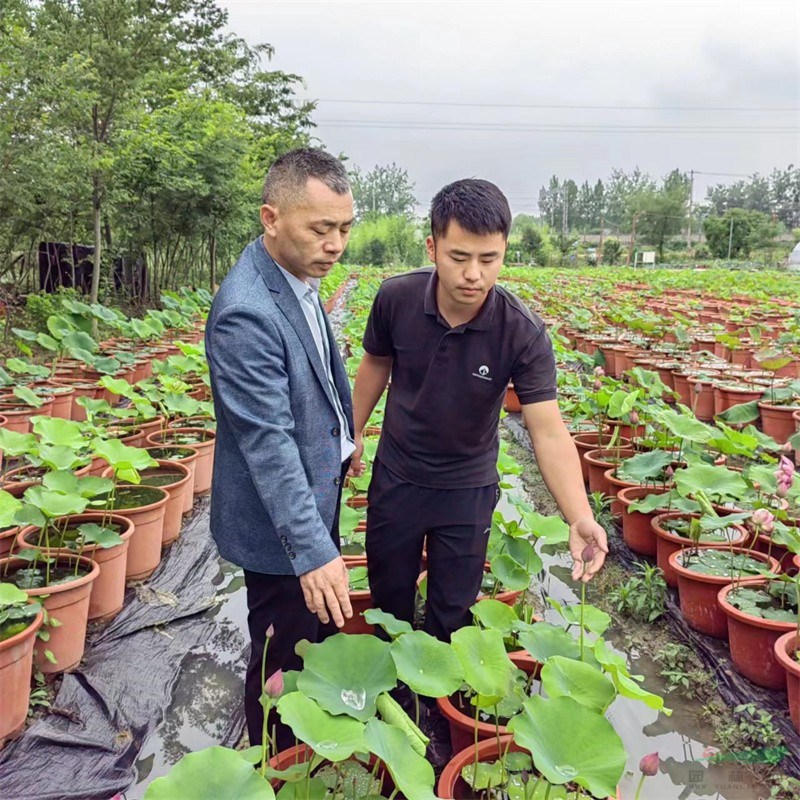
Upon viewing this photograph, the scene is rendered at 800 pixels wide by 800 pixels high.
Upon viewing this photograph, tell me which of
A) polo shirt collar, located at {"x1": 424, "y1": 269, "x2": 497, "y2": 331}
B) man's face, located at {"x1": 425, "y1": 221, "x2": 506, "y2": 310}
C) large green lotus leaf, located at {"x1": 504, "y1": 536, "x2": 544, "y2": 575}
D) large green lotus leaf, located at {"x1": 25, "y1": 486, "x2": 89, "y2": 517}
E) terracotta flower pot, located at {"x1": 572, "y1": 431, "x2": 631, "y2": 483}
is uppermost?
man's face, located at {"x1": 425, "y1": 221, "x2": 506, "y2": 310}

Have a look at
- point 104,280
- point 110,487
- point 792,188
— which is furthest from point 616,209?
point 110,487

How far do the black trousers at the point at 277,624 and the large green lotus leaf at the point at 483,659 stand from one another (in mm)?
374

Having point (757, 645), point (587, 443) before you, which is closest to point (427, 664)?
point (757, 645)

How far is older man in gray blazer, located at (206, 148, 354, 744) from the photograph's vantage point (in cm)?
147

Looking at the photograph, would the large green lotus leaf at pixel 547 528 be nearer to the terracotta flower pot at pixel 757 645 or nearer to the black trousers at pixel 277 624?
the terracotta flower pot at pixel 757 645

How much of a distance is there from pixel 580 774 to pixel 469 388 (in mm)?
917

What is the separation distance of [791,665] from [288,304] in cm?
172

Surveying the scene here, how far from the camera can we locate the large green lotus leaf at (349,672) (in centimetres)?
150

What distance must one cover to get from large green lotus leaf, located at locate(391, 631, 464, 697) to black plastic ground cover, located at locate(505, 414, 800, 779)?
112 centimetres

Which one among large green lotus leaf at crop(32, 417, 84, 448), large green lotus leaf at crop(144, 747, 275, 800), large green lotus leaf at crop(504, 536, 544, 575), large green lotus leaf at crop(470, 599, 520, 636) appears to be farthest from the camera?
large green lotus leaf at crop(32, 417, 84, 448)

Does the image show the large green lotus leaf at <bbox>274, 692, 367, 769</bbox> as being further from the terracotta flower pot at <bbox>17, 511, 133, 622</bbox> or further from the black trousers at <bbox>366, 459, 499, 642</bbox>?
the terracotta flower pot at <bbox>17, 511, 133, 622</bbox>

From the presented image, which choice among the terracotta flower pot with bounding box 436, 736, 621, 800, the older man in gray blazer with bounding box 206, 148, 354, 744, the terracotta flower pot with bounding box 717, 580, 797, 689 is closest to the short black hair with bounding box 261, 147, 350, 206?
the older man in gray blazer with bounding box 206, 148, 354, 744

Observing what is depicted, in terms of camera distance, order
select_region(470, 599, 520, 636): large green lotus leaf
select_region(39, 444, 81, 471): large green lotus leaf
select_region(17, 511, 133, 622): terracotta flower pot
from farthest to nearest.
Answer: select_region(39, 444, 81, 471): large green lotus leaf < select_region(17, 511, 133, 622): terracotta flower pot < select_region(470, 599, 520, 636): large green lotus leaf

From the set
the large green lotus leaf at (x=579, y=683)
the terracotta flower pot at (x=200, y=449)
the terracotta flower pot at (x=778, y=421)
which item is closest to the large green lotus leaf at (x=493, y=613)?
the large green lotus leaf at (x=579, y=683)
